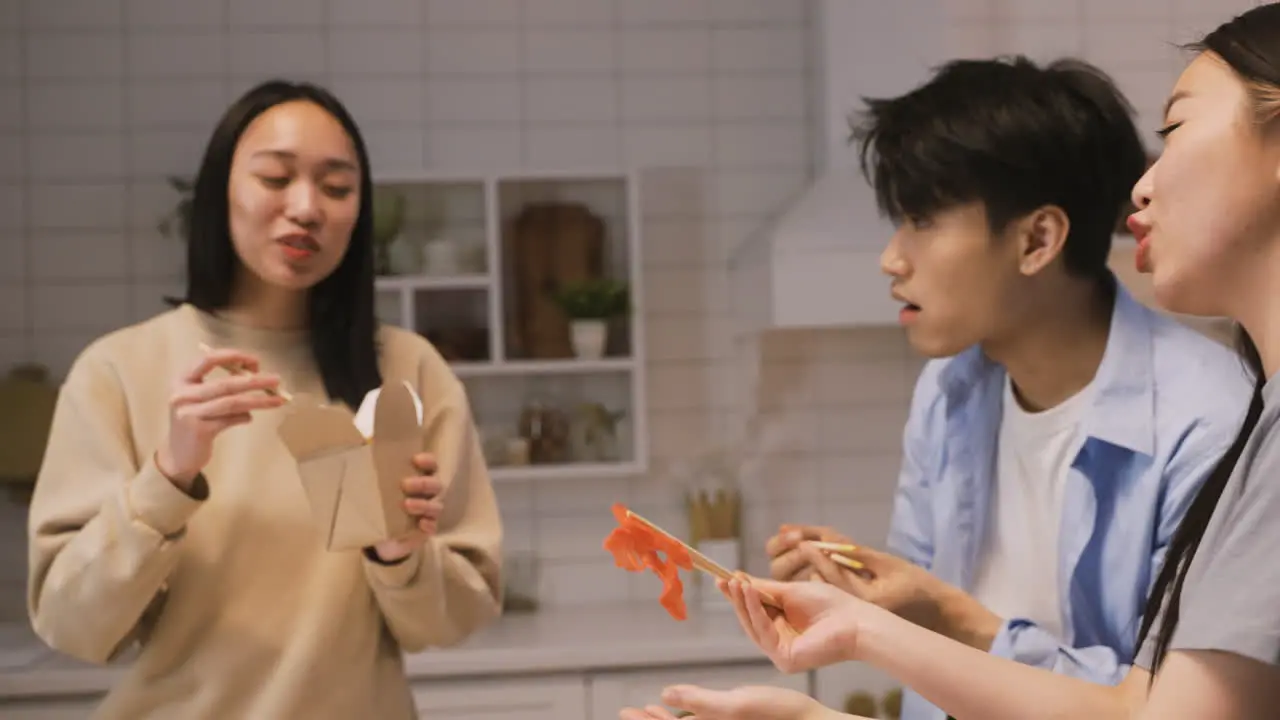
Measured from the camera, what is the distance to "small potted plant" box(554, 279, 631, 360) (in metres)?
3.09

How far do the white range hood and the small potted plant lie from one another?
1.01ft

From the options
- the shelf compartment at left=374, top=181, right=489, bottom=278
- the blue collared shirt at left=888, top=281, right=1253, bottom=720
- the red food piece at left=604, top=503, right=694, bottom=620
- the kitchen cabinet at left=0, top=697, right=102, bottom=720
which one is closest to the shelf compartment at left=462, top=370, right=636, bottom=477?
the shelf compartment at left=374, top=181, right=489, bottom=278

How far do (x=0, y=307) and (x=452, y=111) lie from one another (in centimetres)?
115

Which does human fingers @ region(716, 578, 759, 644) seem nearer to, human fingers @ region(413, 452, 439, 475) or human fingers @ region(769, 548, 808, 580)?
human fingers @ region(769, 548, 808, 580)

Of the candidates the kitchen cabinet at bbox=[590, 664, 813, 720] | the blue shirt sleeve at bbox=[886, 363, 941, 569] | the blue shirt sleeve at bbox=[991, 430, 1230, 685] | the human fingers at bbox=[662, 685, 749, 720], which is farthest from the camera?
the kitchen cabinet at bbox=[590, 664, 813, 720]

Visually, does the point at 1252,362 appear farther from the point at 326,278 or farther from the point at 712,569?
the point at 326,278

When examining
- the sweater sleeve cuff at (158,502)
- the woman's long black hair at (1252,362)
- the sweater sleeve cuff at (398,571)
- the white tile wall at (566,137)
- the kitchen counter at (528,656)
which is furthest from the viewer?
the white tile wall at (566,137)

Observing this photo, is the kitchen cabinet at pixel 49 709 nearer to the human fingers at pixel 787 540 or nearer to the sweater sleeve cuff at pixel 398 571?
the sweater sleeve cuff at pixel 398 571

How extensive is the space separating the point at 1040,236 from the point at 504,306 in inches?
72.7

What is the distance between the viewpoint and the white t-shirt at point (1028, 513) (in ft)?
5.04

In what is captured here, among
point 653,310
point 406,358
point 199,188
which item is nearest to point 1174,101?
point 406,358

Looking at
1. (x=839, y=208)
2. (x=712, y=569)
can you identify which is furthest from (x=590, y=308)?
(x=712, y=569)

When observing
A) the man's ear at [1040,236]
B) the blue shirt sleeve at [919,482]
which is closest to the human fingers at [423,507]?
the blue shirt sleeve at [919,482]

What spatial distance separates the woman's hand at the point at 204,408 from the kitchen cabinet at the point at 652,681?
4.49 feet
